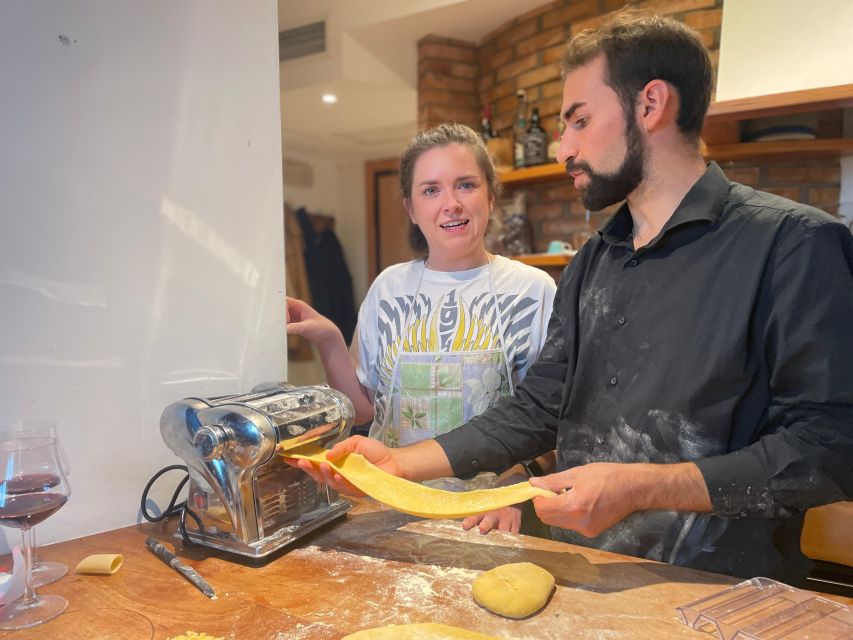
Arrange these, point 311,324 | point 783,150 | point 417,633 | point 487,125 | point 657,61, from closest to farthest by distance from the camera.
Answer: point 417,633 → point 657,61 → point 311,324 → point 783,150 → point 487,125

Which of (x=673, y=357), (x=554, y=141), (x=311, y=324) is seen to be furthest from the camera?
(x=554, y=141)

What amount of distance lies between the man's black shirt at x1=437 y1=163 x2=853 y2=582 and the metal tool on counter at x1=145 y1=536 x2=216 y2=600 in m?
0.54

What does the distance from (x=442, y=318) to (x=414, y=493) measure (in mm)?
658

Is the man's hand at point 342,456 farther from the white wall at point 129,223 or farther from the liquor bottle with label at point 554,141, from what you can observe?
the liquor bottle with label at point 554,141

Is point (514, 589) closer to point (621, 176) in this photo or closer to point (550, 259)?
point (621, 176)

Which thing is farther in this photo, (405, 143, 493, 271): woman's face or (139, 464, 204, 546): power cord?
(405, 143, 493, 271): woman's face

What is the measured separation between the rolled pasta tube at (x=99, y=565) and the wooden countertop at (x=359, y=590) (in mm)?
12

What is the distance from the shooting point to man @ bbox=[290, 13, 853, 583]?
99cm

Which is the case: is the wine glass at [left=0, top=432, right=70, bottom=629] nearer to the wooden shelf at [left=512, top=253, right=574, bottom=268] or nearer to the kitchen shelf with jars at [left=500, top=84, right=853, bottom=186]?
the kitchen shelf with jars at [left=500, top=84, right=853, bottom=186]

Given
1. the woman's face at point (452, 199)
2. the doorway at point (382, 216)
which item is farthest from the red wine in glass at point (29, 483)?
the doorway at point (382, 216)

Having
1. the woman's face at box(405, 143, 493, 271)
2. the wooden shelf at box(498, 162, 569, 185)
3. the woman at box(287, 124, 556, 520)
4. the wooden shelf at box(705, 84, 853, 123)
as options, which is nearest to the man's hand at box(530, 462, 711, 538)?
the woman at box(287, 124, 556, 520)

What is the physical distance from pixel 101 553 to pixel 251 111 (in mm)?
957

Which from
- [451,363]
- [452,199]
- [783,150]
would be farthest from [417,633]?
[783,150]

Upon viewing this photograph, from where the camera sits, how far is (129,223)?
119cm
